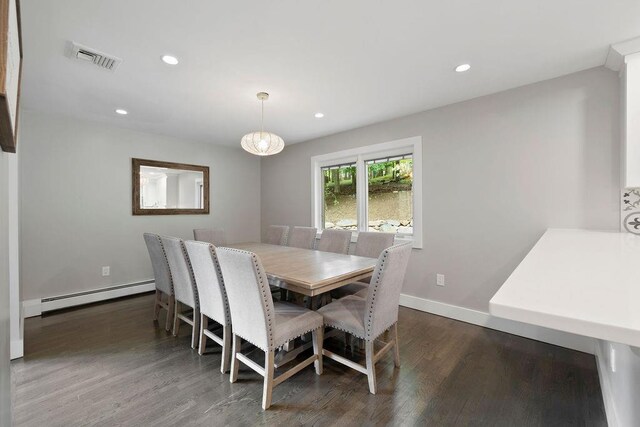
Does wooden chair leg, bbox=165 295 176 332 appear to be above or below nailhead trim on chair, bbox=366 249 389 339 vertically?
below

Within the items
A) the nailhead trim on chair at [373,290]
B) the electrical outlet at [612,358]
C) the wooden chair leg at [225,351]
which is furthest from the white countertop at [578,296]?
the wooden chair leg at [225,351]

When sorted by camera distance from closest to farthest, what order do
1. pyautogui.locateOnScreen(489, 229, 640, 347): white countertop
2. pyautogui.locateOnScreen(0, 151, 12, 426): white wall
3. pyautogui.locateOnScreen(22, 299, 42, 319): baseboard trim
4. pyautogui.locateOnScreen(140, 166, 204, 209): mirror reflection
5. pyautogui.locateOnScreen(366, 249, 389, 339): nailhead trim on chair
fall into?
pyautogui.locateOnScreen(489, 229, 640, 347): white countertop, pyautogui.locateOnScreen(0, 151, 12, 426): white wall, pyautogui.locateOnScreen(366, 249, 389, 339): nailhead trim on chair, pyautogui.locateOnScreen(22, 299, 42, 319): baseboard trim, pyautogui.locateOnScreen(140, 166, 204, 209): mirror reflection

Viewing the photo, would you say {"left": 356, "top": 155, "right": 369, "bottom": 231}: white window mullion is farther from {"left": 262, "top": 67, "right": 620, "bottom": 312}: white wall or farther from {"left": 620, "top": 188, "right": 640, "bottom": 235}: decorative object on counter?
{"left": 620, "top": 188, "right": 640, "bottom": 235}: decorative object on counter

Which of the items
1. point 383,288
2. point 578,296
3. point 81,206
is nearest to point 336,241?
point 383,288

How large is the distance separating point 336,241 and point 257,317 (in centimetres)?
171

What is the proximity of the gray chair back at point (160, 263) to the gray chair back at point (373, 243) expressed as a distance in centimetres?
190

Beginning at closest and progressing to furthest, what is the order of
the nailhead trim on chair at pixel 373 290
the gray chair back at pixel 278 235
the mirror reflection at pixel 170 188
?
the nailhead trim on chair at pixel 373 290
the gray chair back at pixel 278 235
the mirror reflection at pixel 170 188

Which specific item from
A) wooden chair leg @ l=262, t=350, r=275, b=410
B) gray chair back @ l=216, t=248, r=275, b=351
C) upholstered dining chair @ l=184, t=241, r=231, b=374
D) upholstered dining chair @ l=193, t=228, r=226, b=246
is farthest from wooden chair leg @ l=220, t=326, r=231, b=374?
upholstered dining chair @ l=193, t=228, r=226, b=246

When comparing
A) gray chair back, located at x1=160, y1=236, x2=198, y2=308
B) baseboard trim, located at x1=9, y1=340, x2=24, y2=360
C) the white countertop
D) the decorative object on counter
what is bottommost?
baseboard trim, located at x1=9, y1=340, x2=24, y2=360

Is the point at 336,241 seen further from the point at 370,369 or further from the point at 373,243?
the point at 370,369

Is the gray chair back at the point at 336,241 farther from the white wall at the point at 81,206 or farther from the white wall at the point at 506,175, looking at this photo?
the white wall at the point at 81,206

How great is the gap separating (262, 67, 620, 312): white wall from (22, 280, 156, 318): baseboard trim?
3.49m

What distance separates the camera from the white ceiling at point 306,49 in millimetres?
1569

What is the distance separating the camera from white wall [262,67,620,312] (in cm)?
222
